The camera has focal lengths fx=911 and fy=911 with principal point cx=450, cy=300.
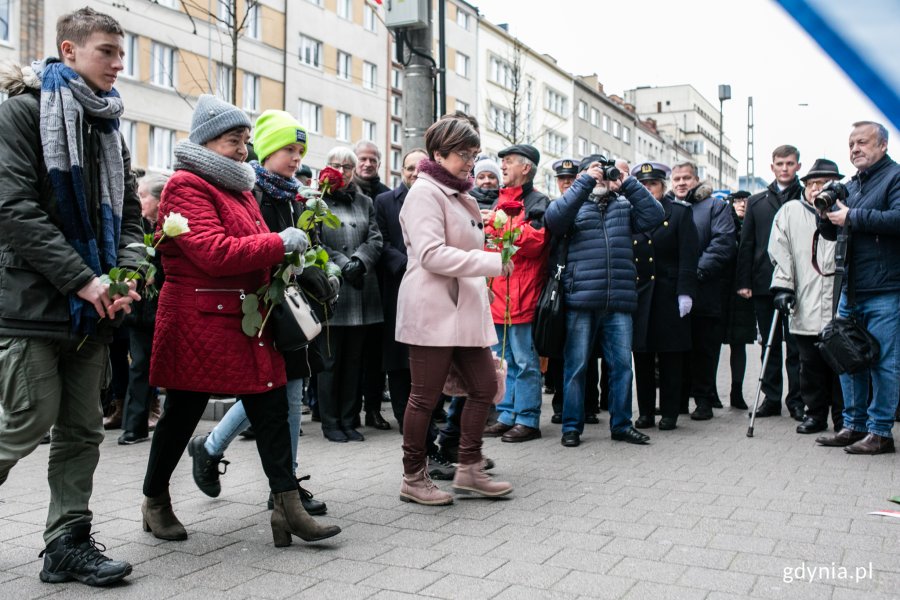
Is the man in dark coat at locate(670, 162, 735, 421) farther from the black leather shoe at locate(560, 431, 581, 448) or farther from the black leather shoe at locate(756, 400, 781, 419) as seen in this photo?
the black leather shoe at locate(560, 431, 581, 448)

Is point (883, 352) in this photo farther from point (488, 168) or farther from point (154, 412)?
point (154, 412)

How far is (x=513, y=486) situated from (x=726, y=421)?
3615 millimetres

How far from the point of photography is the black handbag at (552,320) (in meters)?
6.93

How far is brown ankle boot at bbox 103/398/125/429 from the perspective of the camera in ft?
26.0

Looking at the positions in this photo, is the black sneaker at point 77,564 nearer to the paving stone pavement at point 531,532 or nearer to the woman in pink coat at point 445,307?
the paving stone pavement at point 531,532

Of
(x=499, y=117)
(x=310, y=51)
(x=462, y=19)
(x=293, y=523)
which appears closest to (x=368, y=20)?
(x=310, y=51)

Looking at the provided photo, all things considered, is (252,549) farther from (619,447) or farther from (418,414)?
(619,447)

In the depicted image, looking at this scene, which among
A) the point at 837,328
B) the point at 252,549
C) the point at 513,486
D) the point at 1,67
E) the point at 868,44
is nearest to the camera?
the point at 868,44

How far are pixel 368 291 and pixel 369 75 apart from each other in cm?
4093

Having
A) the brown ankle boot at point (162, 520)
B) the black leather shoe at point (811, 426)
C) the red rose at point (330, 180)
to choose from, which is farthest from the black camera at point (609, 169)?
the brown ankle boot at point (162, 520)

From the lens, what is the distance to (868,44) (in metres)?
0.81

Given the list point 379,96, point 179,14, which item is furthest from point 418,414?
point 379,96

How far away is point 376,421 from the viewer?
25.9ft

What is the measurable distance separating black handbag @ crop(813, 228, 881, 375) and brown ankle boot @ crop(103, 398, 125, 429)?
5.82 meters
